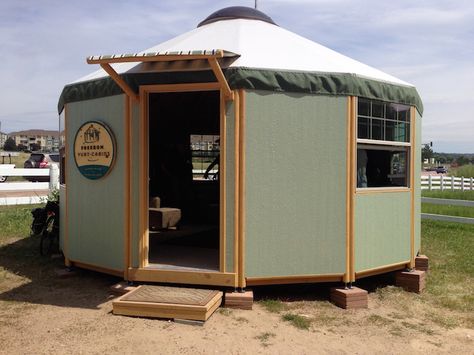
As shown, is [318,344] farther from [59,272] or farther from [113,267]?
[59,272]

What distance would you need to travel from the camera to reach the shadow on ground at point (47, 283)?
5.26 m

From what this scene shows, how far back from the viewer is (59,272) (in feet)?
20.5

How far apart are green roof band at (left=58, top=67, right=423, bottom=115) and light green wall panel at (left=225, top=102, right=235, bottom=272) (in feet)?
Answer: 1.18

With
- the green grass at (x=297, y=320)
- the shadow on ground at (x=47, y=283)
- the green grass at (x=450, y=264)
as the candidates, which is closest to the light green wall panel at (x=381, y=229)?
the green grass at (x=450, y=264)

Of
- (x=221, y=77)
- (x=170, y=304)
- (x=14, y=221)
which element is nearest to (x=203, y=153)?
(x=14, y=221)

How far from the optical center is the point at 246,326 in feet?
14.7

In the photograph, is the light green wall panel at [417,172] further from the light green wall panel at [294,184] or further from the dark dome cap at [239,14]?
the dark dome cap at [239,14]

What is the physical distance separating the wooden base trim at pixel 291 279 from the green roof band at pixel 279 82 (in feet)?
6.59

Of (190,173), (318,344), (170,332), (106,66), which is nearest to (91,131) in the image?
(106,66)

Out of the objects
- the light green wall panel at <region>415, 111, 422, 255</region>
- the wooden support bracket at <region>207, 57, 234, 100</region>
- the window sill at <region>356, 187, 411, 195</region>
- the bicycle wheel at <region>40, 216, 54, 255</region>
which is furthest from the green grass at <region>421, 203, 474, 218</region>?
the bicycle wheel at <region>40, 216, 54, 255</region>

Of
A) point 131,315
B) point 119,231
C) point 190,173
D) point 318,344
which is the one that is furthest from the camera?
point 190,173

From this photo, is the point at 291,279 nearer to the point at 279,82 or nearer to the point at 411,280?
the point at 411,280

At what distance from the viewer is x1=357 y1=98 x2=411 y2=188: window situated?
215 inches

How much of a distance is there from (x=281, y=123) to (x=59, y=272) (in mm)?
3578
